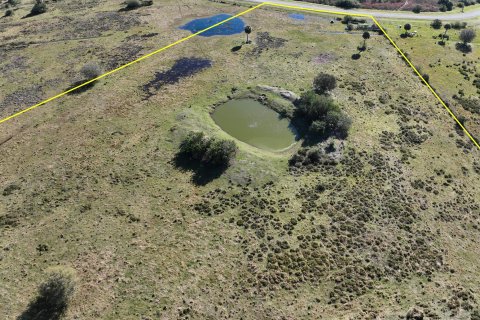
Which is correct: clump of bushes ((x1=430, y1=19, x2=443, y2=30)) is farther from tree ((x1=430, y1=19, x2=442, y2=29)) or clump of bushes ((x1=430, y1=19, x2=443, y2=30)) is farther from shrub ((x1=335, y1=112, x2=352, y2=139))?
shrub ((x1=335, y1=112, x2=352, y2=139))

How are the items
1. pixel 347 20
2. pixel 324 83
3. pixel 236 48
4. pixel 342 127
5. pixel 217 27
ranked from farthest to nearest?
pixel 347 20 < pixel 217 27 < pixel 236 48 < pixel 324 83 < pixel 342 127

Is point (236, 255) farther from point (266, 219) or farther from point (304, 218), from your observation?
Answer: point (304, 218)

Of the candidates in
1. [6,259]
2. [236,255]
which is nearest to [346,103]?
[236,255]

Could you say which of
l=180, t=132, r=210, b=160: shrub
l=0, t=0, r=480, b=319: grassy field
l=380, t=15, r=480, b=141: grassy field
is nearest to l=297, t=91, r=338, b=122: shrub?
l=0, t=0, r=480, b=319: grassy field

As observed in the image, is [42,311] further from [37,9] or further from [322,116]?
[37,9]

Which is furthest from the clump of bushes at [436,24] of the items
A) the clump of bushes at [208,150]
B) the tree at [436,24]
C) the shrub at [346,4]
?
the clump of bushes at [208,150]

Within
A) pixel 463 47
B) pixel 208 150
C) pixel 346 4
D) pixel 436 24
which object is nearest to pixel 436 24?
pixel 436 24
